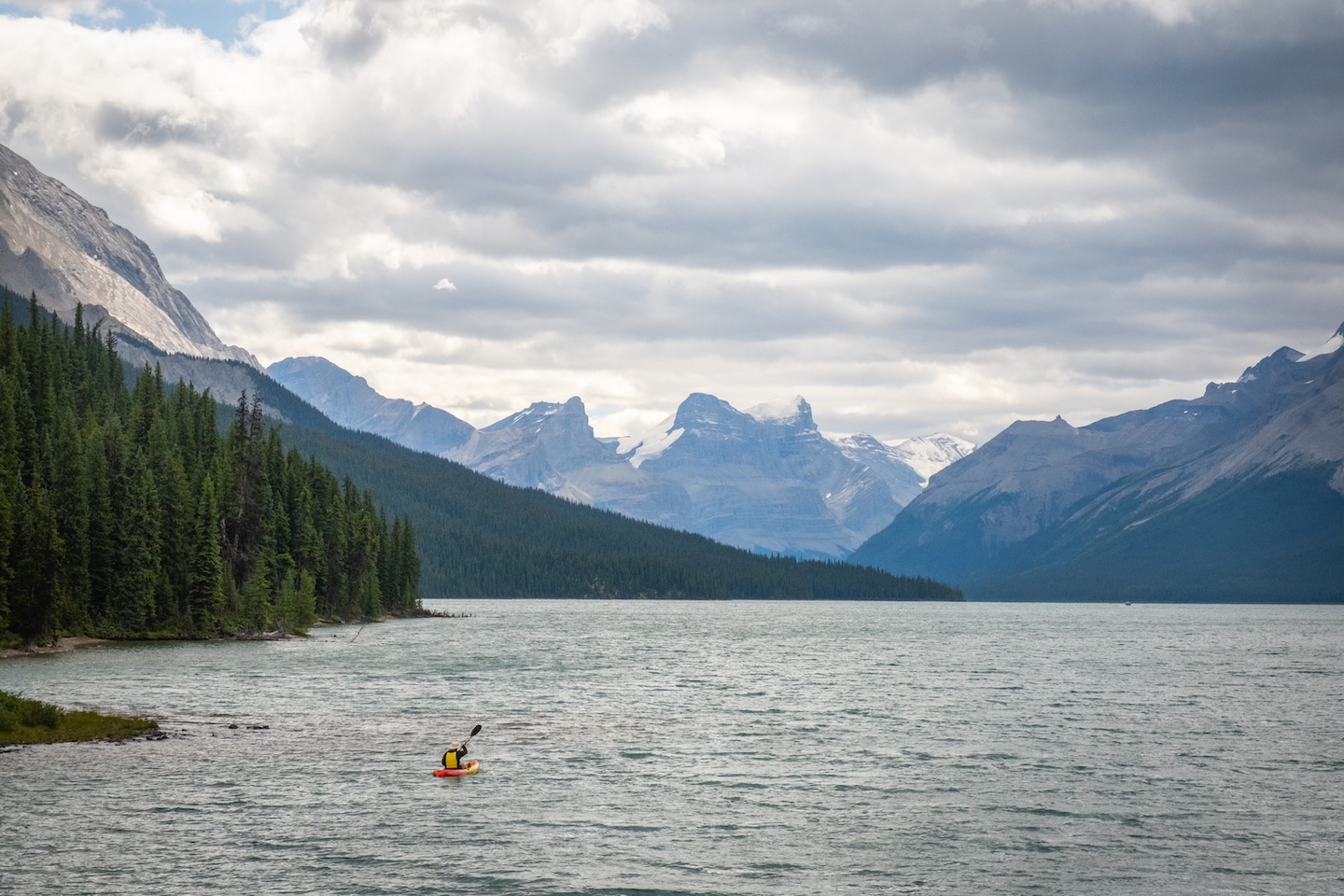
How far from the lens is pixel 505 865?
129 ft

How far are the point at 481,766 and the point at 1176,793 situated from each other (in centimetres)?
3007

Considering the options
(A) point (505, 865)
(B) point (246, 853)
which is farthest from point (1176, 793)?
(B) point (246, 853)

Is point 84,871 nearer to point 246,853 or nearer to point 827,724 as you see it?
point 246,853

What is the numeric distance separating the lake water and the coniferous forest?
15900 mm

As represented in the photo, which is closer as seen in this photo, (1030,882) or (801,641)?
(1030,882)

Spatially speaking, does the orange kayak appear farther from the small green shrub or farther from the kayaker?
the small green shrub

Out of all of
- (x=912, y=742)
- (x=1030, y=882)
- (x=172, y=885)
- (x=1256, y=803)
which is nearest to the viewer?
(x=172, y=885)

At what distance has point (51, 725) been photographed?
57156 millimetres

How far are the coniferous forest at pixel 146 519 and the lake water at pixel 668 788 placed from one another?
52.2 feet

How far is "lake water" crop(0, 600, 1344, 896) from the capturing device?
3838 cm

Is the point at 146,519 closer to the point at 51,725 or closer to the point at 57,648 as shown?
the point at 57,648

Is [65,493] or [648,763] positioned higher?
[65,493]

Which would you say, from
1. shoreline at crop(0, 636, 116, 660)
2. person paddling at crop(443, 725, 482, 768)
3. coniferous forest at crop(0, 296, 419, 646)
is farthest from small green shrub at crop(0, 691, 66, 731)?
shoreline at crop(0, 636, 116, 660)

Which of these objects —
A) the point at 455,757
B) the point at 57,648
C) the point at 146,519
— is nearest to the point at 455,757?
the point at 455,757
